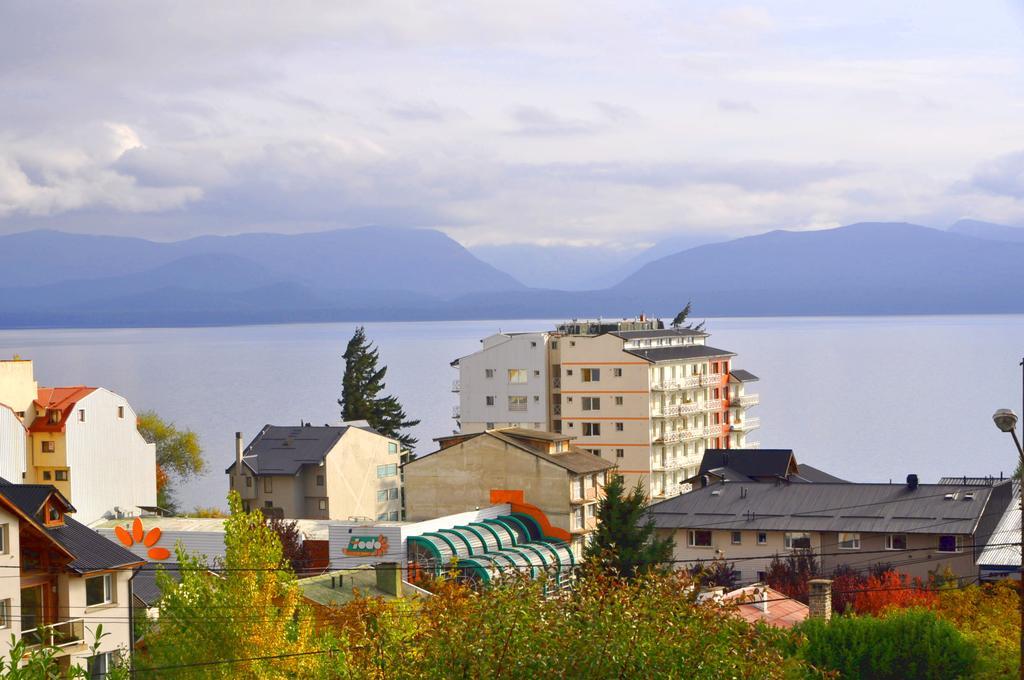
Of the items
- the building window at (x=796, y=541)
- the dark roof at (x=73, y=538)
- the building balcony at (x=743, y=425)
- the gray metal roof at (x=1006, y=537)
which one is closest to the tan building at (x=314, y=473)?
the building window at (x=796, y=541)

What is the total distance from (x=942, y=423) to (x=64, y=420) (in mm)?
108825

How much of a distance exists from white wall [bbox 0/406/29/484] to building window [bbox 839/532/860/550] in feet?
123

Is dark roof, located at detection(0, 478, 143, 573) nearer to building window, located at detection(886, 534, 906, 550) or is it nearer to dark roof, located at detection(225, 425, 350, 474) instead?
building window, located at detection(886, 534, 906, 550)

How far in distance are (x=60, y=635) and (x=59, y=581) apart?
3.28 m

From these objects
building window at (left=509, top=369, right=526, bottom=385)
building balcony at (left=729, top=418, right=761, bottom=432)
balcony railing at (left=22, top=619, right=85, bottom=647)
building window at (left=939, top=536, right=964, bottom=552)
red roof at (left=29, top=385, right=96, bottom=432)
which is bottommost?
building window at (left=939, top=536, right=964, bottom=552)

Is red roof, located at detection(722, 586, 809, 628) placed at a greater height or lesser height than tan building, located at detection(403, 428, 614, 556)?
lesser

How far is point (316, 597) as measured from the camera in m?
35.4

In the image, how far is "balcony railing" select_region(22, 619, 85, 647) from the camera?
27812 mm

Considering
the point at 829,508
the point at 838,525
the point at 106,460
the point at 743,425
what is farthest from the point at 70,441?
the point at 743,425

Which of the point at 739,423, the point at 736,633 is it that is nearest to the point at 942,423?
the point at 739,423

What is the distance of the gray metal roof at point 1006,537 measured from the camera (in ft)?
152

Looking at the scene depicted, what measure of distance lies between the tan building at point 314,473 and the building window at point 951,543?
119 ft

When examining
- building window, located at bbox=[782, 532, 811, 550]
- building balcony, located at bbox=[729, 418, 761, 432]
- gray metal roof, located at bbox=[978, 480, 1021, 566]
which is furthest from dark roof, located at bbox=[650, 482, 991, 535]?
building balcony, located at bbox=[729, 418, 761, 432]

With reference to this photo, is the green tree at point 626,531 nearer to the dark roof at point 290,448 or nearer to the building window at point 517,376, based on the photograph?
the dark roof at point 290,448
